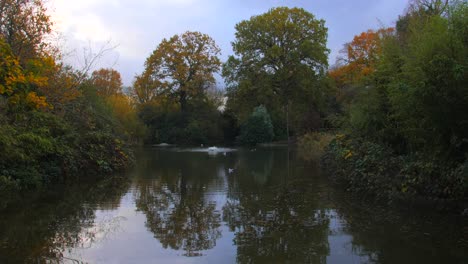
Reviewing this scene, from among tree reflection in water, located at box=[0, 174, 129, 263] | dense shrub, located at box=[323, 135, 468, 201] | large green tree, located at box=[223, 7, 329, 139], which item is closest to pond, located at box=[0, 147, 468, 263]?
tree reflection in water, located at box=[0, 174, 129, 263]

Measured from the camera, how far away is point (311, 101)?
44719 millimetres

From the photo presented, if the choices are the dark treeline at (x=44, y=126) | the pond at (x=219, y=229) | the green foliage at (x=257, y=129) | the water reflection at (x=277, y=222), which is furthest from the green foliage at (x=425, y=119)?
the green foliage at (x=257, y=129)

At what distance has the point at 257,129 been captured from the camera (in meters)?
50.4

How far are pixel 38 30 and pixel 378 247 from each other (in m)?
10.2

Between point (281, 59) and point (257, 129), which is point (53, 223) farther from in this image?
point (257, 129)

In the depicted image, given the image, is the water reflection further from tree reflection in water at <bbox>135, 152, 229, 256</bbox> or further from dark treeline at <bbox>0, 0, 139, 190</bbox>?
dark treeline at <bbox>0, 0, 139, 190</bbox>

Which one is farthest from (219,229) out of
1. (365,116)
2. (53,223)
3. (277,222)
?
(365,116)

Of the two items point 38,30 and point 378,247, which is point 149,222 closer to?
point 378,247

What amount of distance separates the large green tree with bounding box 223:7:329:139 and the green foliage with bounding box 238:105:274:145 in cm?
264

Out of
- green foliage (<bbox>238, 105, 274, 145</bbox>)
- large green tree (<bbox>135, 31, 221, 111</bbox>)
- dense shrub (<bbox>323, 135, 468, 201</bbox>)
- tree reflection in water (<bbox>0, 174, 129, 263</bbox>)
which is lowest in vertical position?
tree reflection in water (<bbox>0, 174, 129, 263</bbox>)

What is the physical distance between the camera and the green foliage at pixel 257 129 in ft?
162

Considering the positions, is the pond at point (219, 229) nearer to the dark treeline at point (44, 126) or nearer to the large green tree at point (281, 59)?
the dark treeline at point (44, 126)

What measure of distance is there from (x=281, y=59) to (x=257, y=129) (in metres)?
9.12

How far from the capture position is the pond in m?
5.95
